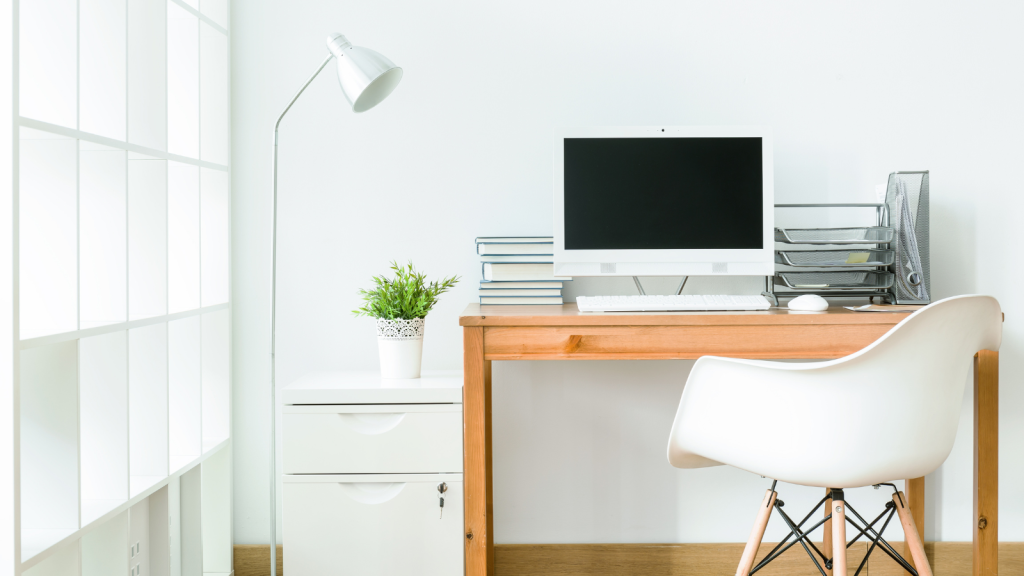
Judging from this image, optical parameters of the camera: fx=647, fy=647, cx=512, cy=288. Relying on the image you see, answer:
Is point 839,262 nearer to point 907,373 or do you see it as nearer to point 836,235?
point 836,235

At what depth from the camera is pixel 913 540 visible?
52.2 inches

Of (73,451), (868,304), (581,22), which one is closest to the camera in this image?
(73,451)

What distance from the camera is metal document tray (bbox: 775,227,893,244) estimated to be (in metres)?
1.72

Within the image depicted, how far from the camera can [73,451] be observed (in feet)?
4.06

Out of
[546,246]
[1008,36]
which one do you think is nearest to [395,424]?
[546,246]

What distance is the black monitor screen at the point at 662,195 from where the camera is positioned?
5.66 feet

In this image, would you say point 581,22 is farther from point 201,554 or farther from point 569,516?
point 201,554

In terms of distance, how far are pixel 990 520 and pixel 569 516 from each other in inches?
42.5

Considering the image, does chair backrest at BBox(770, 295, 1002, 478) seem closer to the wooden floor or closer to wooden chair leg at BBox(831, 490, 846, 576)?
wooden chair leg at BBox(831, 490, 846, 576)

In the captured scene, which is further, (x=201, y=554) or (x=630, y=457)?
(x=630, y=457)

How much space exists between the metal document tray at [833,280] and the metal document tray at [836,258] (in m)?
0.03

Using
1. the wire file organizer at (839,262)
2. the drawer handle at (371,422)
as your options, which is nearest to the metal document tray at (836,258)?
Result: the wire file organizer at (839,262)

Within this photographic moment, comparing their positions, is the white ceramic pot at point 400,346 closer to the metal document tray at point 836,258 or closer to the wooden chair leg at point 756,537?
the wooden chair leg at point 756,537

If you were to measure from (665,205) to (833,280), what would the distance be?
505 millimetres
